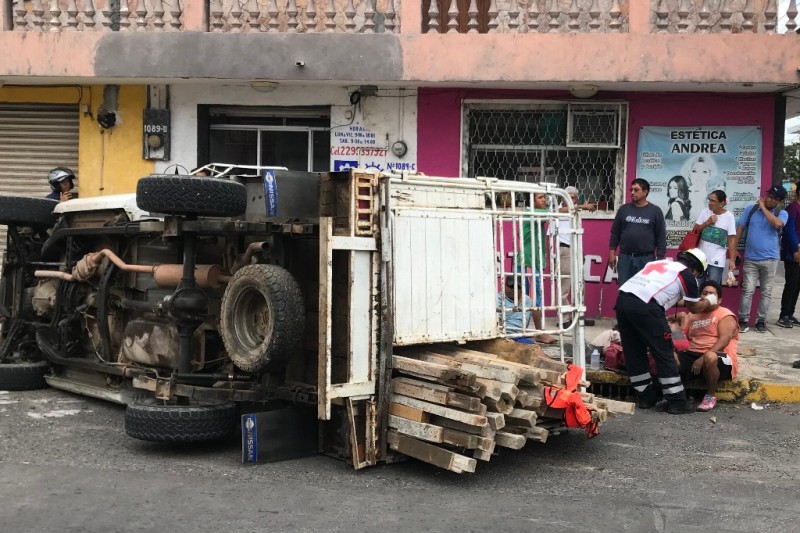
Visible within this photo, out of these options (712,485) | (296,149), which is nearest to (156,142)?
(296,149)

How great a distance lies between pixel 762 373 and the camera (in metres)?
7.20

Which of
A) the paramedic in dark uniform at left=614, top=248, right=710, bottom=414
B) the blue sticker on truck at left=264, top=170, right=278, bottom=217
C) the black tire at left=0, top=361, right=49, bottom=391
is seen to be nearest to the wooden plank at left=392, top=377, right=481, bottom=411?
the blue sticker on truck at left=264, top=170, right=278, bottom=217

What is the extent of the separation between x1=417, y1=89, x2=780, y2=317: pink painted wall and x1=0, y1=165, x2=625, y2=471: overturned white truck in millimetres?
4243

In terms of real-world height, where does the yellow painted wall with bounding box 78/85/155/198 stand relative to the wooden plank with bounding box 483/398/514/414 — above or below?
above

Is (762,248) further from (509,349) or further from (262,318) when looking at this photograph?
(262,318)

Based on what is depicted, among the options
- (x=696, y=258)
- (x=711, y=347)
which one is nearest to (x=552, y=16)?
(x=696, y=258)

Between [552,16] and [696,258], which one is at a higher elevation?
[552,16]

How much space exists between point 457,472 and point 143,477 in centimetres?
175

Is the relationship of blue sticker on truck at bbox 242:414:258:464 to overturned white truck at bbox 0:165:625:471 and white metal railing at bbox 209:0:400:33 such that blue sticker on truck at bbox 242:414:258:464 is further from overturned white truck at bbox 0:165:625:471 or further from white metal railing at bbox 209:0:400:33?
white metal railing at bbox 209:0:400:33

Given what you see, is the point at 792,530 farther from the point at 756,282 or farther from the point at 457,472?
the point at 756,282

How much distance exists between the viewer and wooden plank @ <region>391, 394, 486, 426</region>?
4.41 m

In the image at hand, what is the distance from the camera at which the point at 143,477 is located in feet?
15.1

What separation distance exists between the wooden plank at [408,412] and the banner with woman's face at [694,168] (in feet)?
20.7

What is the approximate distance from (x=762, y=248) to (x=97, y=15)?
8484 millimetres
